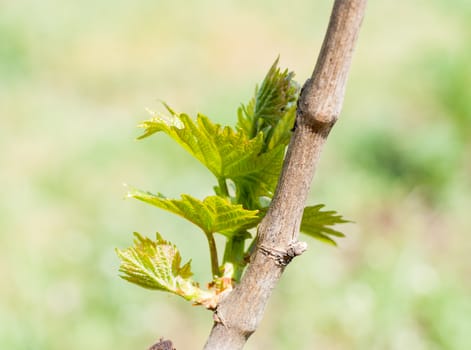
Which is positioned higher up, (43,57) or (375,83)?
(375,83)

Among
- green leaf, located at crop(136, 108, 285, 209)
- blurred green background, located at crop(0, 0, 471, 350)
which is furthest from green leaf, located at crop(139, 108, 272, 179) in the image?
blurred green background, located at crop(0, 0, 471, 350)

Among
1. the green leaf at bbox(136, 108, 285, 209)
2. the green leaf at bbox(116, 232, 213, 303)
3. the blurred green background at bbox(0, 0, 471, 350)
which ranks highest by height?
the blurred green background at bbox(0, 0, 471, 350)

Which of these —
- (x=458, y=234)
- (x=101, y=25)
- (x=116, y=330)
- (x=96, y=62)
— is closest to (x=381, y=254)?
(x=458, y=234)

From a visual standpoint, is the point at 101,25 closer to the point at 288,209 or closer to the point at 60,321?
the point at 60,321

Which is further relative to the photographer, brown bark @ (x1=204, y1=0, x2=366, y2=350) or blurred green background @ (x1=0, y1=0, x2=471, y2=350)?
blurred green background @ (x1=0, y1=0, x2=471, y2=350)

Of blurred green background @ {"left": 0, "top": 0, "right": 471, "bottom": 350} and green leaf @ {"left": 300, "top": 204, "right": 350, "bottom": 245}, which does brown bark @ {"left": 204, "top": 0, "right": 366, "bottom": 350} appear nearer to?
green leaf @ {"left": 300, "top": 204, "right": 350, "bottom": 245}

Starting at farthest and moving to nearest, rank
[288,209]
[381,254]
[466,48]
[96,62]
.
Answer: [96,62], [466,48], [381,254], [288,209]

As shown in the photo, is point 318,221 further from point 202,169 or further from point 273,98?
point 202,169

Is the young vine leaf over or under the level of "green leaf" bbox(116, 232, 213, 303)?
over
